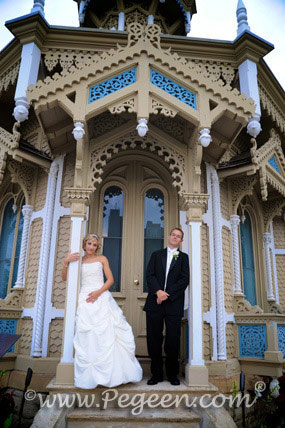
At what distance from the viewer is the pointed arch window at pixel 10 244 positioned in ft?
22.4

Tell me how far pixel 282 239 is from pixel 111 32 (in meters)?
6.14

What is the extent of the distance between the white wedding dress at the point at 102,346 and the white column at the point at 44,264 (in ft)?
4.40

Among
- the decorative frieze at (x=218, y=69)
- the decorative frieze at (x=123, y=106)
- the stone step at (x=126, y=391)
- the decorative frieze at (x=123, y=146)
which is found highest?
the decorative frieze at (x=218, y=69)

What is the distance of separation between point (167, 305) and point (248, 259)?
357cm

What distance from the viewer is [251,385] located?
18.6 feet

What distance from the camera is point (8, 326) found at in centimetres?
579

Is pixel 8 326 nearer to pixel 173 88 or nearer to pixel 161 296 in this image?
pixel 161 296

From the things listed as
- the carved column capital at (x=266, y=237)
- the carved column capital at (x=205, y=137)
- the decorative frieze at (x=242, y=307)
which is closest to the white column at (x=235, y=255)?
the decorative frieze at (x=242, y=307)

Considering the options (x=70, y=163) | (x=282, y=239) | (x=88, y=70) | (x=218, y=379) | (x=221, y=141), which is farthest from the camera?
(x=282, y=239)

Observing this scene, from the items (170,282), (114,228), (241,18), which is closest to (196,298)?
(170,282)

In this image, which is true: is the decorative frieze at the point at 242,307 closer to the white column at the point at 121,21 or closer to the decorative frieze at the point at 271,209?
the decorative frieze at the point at 271,209

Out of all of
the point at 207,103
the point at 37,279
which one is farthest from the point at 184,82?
the point at 37,279

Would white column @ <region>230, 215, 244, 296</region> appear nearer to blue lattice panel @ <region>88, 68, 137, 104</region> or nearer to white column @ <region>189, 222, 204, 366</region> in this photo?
white column @ <region>189, 222, 204, 366</region>

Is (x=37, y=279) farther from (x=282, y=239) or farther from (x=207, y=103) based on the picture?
(x=282, y=239)
